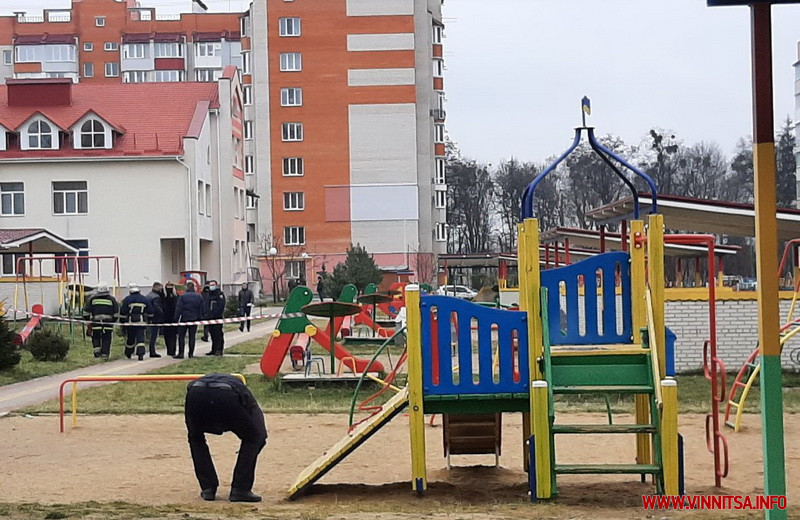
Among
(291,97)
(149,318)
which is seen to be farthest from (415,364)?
(291,97)

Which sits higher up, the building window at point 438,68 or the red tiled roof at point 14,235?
the building window at point 438,68

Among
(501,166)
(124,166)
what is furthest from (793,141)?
(124,166)

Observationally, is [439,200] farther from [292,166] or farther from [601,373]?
[601,373]

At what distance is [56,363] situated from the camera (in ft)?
86.2

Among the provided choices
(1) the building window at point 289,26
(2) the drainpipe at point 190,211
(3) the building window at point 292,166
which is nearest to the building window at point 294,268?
(3) the building window at point 292,166

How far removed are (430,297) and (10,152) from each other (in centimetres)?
4408

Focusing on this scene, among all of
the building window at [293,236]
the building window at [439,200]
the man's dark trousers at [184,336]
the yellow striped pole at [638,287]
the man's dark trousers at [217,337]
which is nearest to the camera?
the yellow striped pole at [638,287]

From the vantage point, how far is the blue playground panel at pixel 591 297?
11.4 m

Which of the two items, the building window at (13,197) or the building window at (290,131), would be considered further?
the building window at (290,131)

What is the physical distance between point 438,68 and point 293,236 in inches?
593

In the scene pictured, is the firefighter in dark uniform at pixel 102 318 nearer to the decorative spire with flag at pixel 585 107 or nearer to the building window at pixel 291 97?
the decorative spire with flag at pixel 585 107

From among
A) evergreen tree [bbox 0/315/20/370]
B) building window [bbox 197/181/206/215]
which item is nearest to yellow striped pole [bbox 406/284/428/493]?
evergreen tree [bbox 0/315/20/370]

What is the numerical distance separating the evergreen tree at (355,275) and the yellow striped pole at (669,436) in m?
45.8

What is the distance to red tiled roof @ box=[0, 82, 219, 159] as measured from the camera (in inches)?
2021
